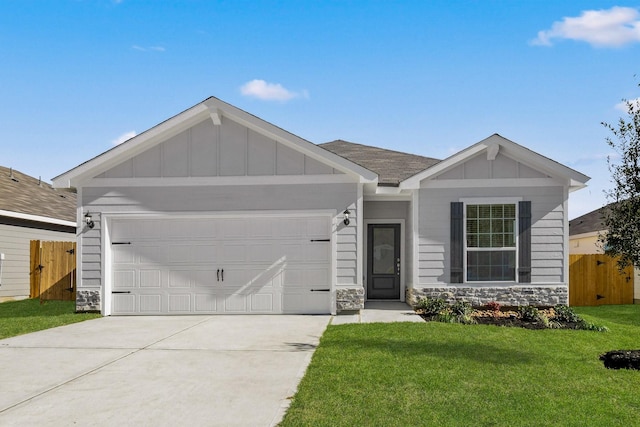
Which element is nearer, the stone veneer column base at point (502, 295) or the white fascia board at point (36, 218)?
the stone veneer column base at point (502, 295)

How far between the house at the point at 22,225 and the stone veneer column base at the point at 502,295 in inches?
491

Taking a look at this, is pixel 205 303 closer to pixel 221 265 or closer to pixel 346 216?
pixel 221 265

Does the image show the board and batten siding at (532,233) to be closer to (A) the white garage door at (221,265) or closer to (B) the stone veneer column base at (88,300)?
(A) the white garage door at (221,265)

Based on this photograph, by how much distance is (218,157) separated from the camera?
11922mm

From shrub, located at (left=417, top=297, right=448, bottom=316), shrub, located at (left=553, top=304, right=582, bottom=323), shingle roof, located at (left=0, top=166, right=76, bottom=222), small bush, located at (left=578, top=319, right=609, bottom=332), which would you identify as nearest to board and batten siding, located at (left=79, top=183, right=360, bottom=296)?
shrub, located at (left=417, top=297, right=448, bottom=316)

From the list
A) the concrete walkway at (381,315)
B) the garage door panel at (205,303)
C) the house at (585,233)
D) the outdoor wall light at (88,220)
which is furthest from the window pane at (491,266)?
the house at (585,233)

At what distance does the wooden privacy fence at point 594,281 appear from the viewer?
595 inches

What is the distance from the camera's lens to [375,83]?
47.1 feet

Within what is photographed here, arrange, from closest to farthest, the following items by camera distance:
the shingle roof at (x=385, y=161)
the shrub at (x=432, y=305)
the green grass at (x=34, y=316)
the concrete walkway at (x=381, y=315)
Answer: the green grass at (x=34, y=316)
the concrete walkway at (x=381, y=315)
the shrub at (x=432, y=305)
the shingle roof at (x=385, y=161)

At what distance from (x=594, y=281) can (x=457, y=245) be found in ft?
18.8

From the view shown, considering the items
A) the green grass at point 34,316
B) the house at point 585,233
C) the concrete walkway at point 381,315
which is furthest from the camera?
the house at point 585,233

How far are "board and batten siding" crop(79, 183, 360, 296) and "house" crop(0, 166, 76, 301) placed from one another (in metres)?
5.71

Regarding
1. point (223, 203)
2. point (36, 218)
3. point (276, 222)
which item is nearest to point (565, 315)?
point (276, 222)

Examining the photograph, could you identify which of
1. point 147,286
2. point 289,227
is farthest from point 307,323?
point 147,286
